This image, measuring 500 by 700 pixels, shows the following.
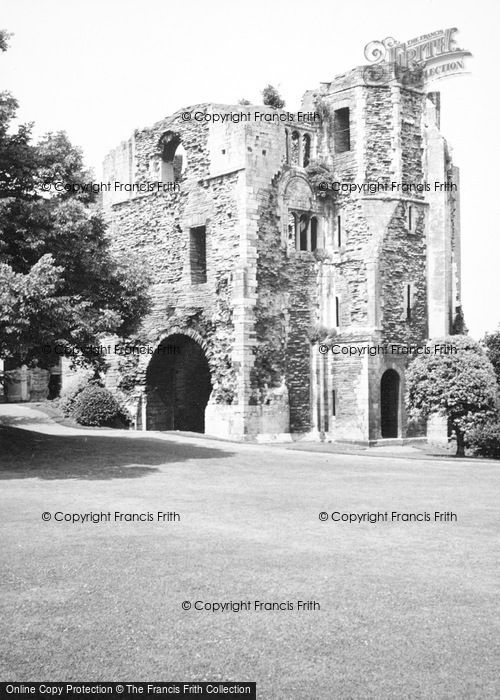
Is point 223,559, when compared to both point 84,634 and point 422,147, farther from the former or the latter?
point 422,147

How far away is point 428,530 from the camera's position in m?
13.3

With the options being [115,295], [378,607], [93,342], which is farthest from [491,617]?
[115,295]

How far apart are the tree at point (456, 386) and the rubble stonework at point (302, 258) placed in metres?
3.42

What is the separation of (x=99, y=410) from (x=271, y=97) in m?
13.5

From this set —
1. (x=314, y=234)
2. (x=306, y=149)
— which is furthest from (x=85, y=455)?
(x=306, y=149)

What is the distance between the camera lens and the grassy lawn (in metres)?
7.49

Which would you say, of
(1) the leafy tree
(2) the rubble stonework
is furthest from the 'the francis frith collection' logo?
(1) the leafy tree

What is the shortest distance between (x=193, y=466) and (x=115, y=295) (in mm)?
5630

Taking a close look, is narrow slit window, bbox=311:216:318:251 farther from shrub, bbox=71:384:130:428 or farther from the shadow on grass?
the shadow on grass

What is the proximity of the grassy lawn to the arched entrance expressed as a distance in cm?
1381

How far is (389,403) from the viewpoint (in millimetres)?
32094

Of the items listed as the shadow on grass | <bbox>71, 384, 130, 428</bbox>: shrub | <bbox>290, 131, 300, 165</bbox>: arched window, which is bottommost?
the shadow on grass

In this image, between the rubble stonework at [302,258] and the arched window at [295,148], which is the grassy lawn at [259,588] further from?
the arched window at [295,148]

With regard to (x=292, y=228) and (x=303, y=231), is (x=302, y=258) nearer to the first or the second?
(x=292, y=228)
